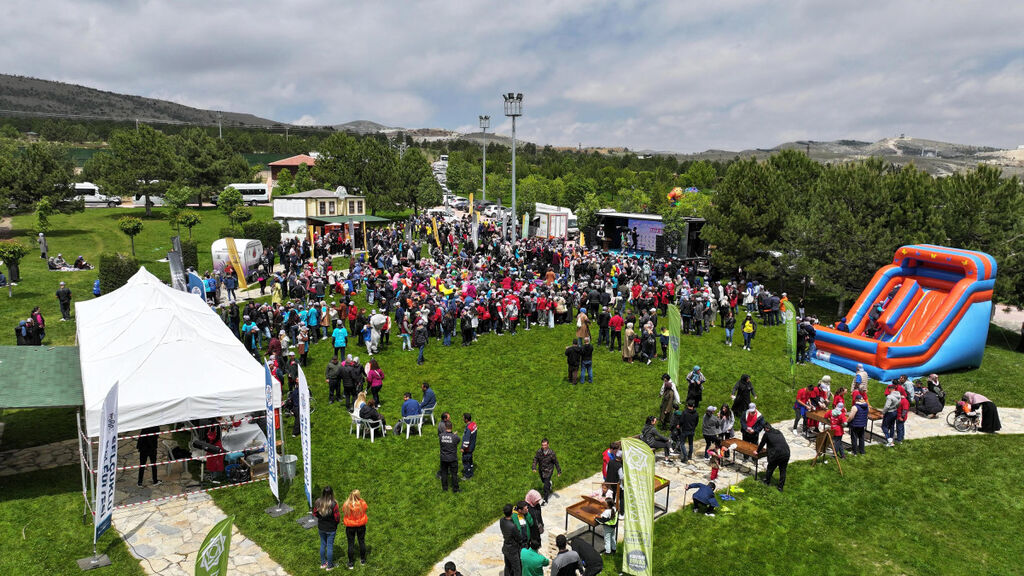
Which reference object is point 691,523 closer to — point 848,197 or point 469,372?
point 469,372

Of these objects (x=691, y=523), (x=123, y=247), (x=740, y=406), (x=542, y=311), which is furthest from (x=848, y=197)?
(x=123, y=247)

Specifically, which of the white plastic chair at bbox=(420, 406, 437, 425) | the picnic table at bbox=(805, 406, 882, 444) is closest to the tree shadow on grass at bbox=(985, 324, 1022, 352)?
the picnic table at bbox=(805, 406, 882, 444)

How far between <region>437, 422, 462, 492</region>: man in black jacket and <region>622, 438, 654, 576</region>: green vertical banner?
3323mm

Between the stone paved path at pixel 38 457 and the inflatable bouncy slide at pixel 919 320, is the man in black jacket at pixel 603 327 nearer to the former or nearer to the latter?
the inflatable bouncy slide at pixel 919 320

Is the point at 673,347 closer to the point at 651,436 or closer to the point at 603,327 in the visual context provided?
the point at 651,436

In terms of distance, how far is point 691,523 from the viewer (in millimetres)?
10070

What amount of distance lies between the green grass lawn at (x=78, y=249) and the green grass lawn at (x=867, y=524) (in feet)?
69.3

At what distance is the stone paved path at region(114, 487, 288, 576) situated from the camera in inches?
344

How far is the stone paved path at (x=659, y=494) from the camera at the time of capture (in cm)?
905

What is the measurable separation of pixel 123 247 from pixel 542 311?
30.4m

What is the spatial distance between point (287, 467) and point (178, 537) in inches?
84.2

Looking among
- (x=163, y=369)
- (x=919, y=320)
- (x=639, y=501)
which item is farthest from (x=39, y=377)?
(x=919, y=320)

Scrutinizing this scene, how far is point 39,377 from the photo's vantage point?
1137 centimetres

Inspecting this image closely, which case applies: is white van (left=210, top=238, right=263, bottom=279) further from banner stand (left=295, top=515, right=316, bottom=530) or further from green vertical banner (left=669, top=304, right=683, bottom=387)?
green vertical banner (left=669, top=304, right=683, bottom=387)
